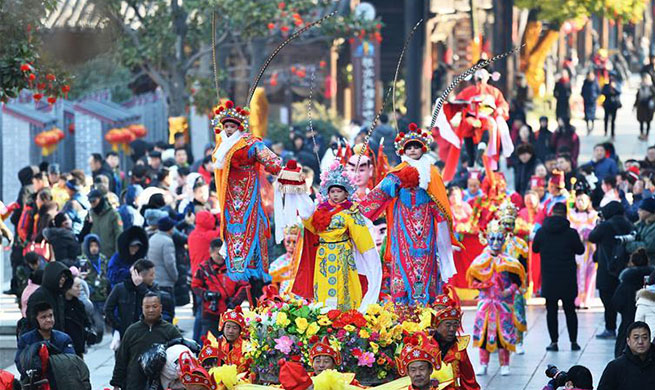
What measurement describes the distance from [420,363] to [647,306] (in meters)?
3.05

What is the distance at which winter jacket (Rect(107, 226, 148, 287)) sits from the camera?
17438 millimetres

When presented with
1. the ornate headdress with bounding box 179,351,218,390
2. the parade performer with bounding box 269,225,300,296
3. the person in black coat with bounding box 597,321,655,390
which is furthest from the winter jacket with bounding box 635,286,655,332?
the ornate headdress with bounding box 179,351,218,390

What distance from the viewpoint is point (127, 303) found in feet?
51.6

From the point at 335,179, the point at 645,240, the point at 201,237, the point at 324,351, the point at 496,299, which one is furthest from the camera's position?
the point at 201,237

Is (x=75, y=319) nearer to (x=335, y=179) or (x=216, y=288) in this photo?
(x=216, y=288)

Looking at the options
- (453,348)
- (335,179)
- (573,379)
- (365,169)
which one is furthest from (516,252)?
(573,379)

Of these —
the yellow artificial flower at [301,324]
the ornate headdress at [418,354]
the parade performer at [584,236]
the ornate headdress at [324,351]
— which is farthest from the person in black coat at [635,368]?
the parade performer at [584,236]

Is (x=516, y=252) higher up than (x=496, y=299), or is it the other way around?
(x=516, y=252)

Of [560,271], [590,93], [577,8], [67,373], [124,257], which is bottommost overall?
[67,373]

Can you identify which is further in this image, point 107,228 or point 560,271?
point 107,228

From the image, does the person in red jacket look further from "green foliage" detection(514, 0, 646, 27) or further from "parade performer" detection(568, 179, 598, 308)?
"green foliage" detection(514, 0, 646, 27)

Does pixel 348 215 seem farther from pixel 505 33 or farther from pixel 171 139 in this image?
pixel 505 33

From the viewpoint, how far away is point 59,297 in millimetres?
15102

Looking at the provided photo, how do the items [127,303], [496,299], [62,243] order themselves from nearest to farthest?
[127,303] → [496,299] → [62,243]
